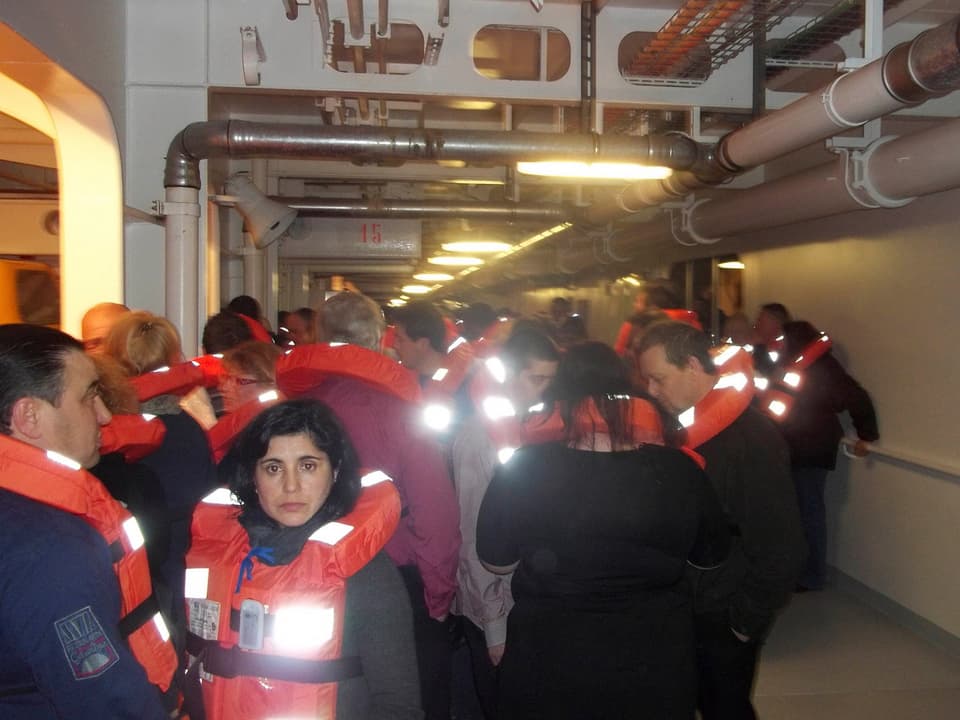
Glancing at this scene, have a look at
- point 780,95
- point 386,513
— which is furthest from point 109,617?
point 780,95

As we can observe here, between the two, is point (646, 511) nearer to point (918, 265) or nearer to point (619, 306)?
point (918, 265)

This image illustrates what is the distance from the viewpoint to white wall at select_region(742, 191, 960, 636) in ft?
14.9

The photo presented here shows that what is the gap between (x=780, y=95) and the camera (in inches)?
198

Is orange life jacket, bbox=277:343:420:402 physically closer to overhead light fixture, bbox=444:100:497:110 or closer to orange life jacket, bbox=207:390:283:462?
orange life jacket, bbox=207:390:283:462

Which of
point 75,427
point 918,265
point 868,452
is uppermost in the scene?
point 918,265

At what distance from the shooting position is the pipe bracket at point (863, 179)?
13.5 feet

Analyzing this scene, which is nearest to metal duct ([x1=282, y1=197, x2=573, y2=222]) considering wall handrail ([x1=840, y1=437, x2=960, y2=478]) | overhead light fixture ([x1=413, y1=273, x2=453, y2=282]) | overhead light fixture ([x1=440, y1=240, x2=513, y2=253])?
overhead light fixture ([x1=440, y1=240, x2=513, y2=253])

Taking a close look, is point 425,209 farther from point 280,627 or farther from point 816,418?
point 280,627

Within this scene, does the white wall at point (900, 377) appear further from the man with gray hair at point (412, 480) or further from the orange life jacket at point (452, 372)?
the man with gray hair at point (412, 480)

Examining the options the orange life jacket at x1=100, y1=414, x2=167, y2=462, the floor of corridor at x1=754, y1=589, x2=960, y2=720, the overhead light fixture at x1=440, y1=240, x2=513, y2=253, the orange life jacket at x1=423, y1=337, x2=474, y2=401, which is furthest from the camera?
the overhead light fixture at x1=440, y1=240, x2=513, y2=253

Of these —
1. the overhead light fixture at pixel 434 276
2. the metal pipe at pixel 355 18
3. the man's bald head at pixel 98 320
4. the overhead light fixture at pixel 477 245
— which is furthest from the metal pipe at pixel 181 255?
the overhead light fixture at pixel 434 276

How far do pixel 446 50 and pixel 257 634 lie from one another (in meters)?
3.84

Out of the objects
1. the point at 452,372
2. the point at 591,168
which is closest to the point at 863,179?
the point at 591,168

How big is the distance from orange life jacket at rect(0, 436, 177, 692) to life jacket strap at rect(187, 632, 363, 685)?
9 centimetres
